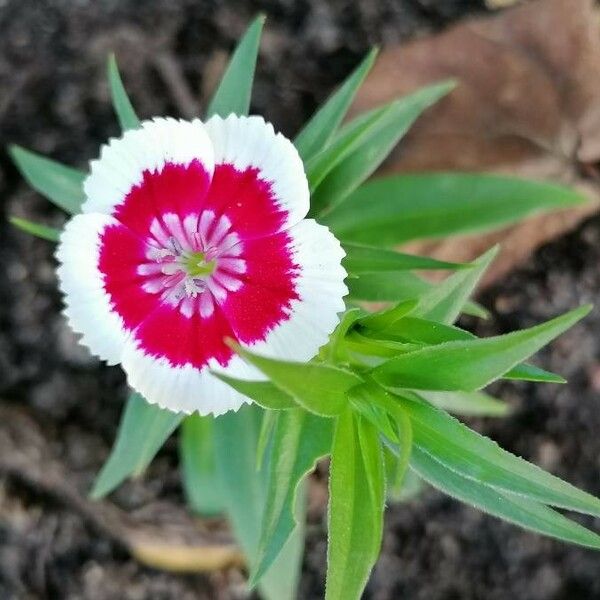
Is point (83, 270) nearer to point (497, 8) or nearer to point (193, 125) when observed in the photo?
point (193, 125)

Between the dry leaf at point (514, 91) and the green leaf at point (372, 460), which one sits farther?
the dry leaf at point (514, 91)

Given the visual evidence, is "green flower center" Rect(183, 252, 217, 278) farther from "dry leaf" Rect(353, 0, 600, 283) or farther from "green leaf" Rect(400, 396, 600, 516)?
"dry leaf" Rect(353, 0, 600, 283)

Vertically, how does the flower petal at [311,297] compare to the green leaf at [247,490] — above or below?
above

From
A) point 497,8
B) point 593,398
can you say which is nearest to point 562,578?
point 593,398

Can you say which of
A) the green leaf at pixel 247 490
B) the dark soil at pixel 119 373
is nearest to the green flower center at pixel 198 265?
the green leaf at pixel 247 490

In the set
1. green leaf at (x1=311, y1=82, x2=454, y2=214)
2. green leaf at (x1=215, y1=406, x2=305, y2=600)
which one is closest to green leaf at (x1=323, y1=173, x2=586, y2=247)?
green leaf at (x1=311, y1=82, x2=454, y2=214)

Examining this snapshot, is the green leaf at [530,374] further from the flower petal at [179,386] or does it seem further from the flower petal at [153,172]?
the flower petal at [153,172]
